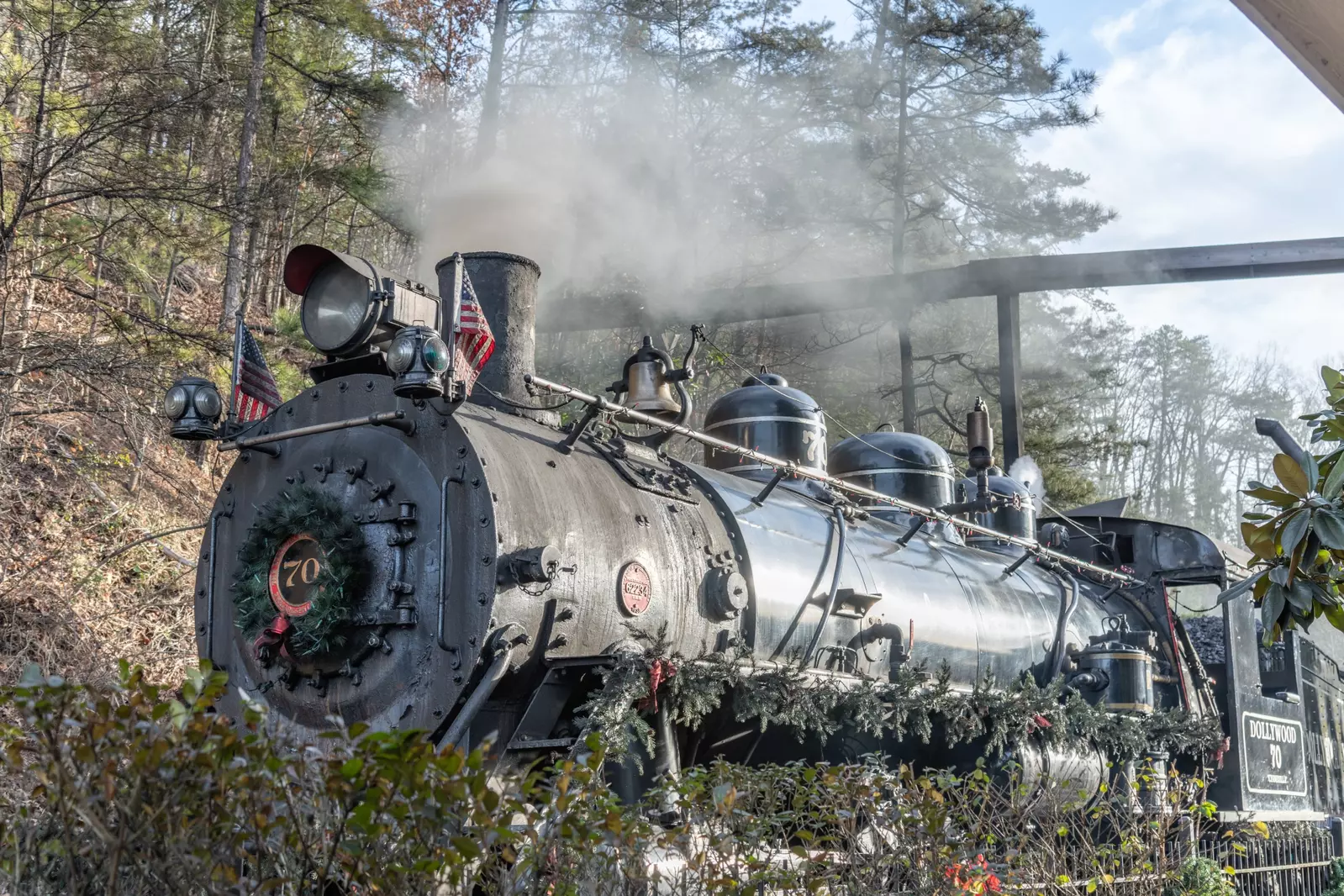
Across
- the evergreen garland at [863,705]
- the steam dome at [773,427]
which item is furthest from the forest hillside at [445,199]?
the evergreen garland at [863,705]

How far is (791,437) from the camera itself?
798 cm

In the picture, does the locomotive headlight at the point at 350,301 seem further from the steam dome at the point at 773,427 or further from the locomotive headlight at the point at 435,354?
the steam dome at the point at 773,427

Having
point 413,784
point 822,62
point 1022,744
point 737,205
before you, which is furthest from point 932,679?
point 822,62

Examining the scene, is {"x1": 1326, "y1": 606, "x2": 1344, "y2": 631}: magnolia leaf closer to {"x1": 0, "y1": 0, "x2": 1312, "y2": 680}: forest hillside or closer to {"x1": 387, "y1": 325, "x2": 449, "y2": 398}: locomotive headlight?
{"x1": 387, "y1": 325, "x2": 449, "y2": 398}: locomotive headlight

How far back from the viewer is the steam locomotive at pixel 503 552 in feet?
15.5

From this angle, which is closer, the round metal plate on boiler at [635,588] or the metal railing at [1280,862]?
the round metal plate on boiler at [635,588]

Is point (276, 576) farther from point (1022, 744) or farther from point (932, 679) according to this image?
point (1022, 744)

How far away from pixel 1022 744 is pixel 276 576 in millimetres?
4011

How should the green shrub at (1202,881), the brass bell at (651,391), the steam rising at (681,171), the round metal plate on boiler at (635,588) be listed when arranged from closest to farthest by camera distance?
the round metal plate on boiler at (635,588) → the brass bell at (651,391) → the green shrub at (1202,881) → the steam rising at (681,171)

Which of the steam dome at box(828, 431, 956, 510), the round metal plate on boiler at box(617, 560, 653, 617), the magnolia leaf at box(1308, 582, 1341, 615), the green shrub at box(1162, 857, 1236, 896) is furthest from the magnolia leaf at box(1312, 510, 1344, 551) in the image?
the steam dome at box(828, 431, 956, 510)

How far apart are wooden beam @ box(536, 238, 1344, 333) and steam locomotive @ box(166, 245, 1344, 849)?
6.21 meters

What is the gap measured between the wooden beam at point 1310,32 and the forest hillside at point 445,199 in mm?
6231

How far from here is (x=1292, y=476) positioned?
358cm

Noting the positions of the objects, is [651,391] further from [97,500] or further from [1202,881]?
[97,500]
